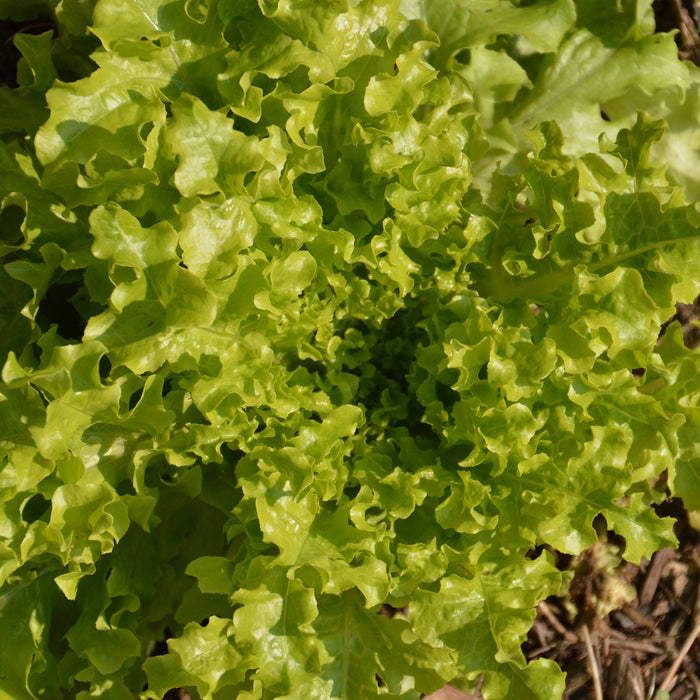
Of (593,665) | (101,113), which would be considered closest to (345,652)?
(593,665)

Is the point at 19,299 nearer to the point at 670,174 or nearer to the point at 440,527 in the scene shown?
the point at 440,527

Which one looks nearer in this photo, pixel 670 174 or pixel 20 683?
pixel 20 683

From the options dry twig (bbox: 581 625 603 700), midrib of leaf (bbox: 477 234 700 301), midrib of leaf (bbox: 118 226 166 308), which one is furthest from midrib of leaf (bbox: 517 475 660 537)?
dry twig (bbox: 581 625 603 700)

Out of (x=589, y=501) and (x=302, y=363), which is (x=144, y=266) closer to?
(x=302, y=363)

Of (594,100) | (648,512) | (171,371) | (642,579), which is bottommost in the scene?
(642,579)

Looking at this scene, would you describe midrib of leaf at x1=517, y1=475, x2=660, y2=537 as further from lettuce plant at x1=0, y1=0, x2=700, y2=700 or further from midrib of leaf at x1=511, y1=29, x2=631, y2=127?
midrib of leaf at x1=511, y1=29, x2=631, y2=127

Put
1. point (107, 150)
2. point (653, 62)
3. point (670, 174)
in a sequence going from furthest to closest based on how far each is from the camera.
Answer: point (670, 174) → point (653, 62) → point (107, 150)

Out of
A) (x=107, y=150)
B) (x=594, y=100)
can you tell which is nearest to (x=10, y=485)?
(x=107, y=150)

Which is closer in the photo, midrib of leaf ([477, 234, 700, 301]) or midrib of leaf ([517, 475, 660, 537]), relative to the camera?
midrib of leaf ([517, 475, 660, 537])

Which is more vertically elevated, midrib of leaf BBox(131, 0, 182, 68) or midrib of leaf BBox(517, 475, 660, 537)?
midrib of leaf BBox(131, 0, 182, 68)
